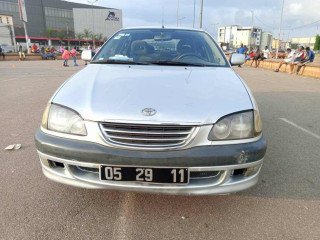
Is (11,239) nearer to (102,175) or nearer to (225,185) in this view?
(102,175)

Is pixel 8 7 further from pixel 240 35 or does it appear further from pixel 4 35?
pixel 240 35

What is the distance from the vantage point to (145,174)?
2.04m

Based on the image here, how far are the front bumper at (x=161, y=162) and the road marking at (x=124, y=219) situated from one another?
1.23 ft

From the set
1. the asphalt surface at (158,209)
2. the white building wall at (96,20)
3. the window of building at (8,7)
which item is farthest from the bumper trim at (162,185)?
the white building wall at (96,20)

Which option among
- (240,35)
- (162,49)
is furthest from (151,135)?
(240,35)

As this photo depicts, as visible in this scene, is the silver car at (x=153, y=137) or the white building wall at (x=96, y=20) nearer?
the silver car at (x=153, y=137)

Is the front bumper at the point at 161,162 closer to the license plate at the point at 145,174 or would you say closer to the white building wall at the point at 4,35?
the license plate at the point at 145,174

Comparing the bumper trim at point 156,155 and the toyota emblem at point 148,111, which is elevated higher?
the toyota emblem at point 148,111

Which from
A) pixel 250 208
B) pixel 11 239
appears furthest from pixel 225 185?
pixel 11 239

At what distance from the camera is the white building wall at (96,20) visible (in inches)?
3420

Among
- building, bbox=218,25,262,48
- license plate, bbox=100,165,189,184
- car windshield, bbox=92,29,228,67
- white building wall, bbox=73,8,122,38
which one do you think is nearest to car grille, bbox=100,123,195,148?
license plate, bbox=100,165,189,184

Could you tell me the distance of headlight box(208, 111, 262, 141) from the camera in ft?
6.95

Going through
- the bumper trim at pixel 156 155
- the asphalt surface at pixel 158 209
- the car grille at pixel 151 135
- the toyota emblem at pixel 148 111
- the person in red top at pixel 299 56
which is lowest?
the asphalt surface at pixel 158 209

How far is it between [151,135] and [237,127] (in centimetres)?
67
